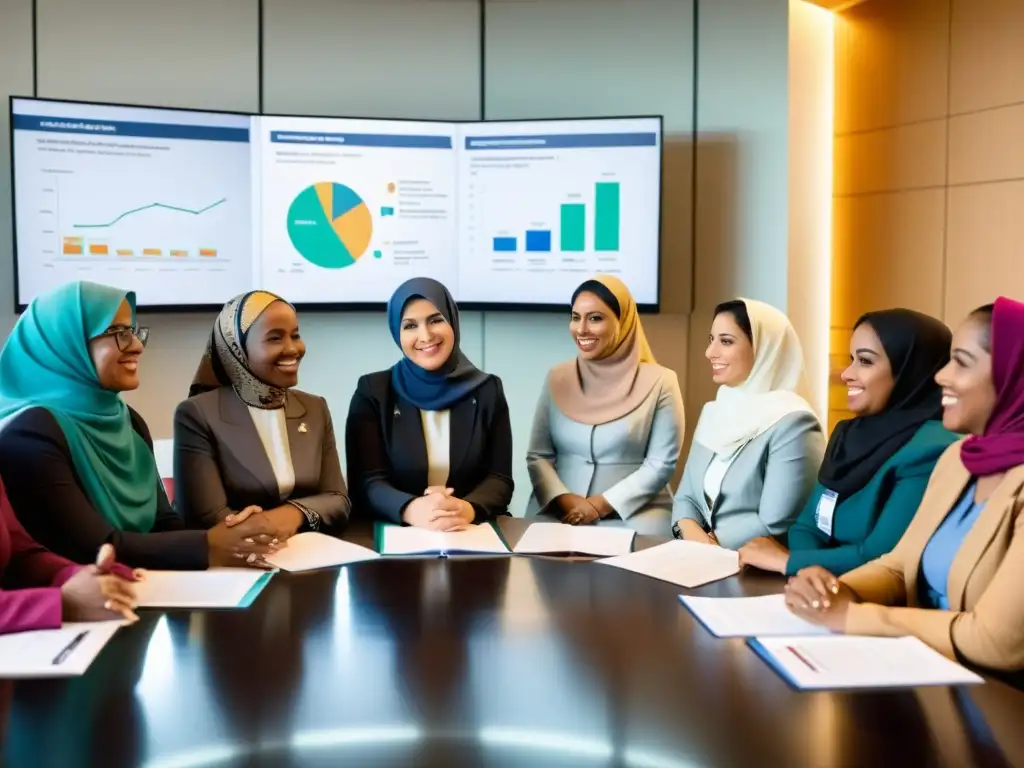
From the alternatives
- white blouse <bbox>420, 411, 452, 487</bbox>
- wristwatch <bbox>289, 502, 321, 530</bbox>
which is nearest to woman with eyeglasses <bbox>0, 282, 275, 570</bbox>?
wristwatch <bbox>289, 502, 321, 530</bbox>

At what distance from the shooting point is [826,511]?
2285mm

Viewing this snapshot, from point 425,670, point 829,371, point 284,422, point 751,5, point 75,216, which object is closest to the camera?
point 425,670

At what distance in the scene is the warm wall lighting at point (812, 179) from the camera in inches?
178

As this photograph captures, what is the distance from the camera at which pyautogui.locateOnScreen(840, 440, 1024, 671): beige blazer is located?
5.08ft

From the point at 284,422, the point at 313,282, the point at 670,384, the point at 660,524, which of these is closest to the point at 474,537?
the point at 284,422

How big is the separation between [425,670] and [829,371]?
12.6 ft

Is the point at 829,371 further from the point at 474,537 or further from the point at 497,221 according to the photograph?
the point at 474,537

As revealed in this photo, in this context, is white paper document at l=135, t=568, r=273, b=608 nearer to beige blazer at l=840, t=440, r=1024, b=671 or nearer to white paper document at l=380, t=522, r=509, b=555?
white paper document at l=380, t=522, r=509, b=555

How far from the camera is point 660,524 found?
3064 mm

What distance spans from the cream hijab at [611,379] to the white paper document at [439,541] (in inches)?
33.7

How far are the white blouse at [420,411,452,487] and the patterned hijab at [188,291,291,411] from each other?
459 millimetres

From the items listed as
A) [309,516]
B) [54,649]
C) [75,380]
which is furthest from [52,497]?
[309,516]

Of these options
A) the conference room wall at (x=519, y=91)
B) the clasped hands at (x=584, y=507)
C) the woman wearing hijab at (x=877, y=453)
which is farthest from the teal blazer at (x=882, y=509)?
the conference room wall at (x=519, y=91)

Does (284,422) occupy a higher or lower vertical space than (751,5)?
lower
